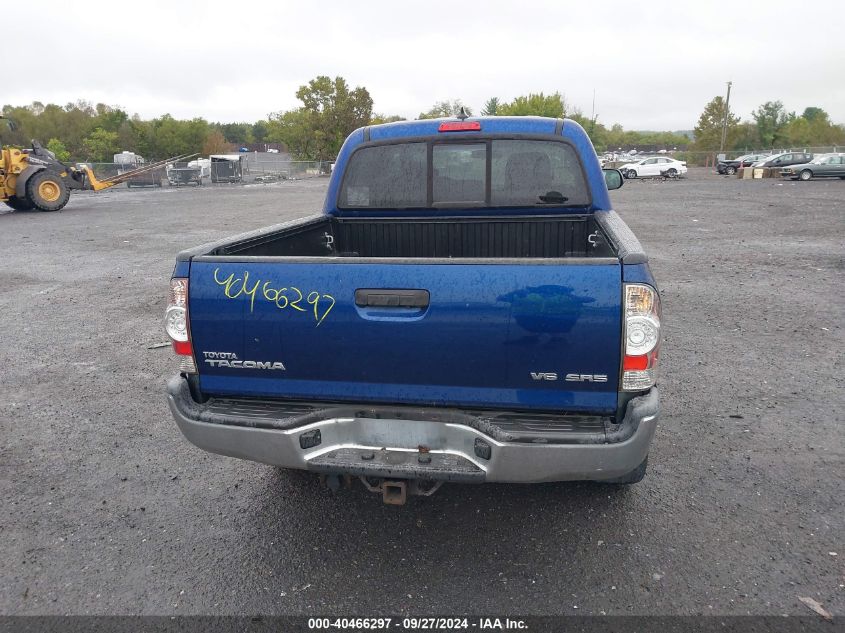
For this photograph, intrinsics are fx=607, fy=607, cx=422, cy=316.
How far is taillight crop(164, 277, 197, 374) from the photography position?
2861mm

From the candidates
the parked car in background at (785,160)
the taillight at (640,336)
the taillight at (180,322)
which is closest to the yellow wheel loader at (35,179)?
the taillight at (180,322)

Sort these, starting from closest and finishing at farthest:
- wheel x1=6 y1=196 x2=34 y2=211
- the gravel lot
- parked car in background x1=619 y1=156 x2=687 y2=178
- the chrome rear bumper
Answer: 1. the chrome rear bumper
2. the gravel lot
3. wheel x1=6 y1=196 x2=34 y2=211
4. parked car in background x1=619 y1=156 x2=687 y2=178

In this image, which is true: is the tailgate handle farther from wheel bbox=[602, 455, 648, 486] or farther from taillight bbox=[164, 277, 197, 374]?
wheel bbox=[602, 455, 648, 486]

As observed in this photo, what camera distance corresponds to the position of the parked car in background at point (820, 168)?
34.5 meters

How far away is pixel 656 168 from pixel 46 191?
36.1 metres

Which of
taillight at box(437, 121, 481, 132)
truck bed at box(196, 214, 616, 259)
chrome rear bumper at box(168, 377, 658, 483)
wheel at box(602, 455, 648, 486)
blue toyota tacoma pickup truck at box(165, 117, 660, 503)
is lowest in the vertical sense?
wheel at box(602, 455, 648, 486)

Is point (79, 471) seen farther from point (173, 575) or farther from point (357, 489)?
point (357, 489)

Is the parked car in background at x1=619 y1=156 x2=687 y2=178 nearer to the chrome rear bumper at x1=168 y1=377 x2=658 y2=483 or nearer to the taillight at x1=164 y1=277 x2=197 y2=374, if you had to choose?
the chrome rear bumper at x1=168 y1=377 x2=658 y2=483

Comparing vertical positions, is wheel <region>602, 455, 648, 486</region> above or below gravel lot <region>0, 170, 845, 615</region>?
above

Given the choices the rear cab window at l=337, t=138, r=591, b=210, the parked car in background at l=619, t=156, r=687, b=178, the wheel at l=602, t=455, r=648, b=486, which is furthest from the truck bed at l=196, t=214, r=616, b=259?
the parked car in background at l=619, t=156, r=687, b=178

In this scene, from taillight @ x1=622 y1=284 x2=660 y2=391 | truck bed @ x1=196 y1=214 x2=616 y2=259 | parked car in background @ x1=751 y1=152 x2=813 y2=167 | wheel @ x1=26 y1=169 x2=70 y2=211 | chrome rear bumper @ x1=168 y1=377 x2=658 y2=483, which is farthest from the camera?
parked car in background @ x1=751 y1=152 x2=813 y2=167

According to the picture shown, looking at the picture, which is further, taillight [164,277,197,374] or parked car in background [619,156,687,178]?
parked car in background [619,156,687,178]

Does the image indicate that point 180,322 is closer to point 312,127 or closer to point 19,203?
point 19,203

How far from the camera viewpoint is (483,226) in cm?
439
